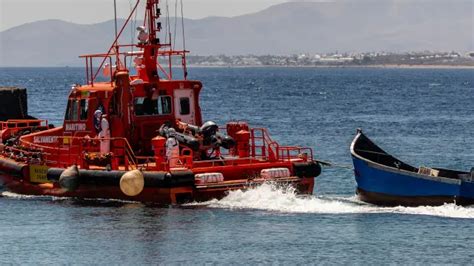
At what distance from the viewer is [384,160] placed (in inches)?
1198

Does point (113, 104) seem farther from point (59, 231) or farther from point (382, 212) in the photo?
point (382, 212)

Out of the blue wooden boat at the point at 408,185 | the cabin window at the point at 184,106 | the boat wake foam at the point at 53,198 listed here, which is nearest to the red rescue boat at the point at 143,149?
the cabin window at the point at 184,106

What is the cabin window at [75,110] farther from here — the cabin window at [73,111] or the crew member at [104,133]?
the crew member at [104,133]

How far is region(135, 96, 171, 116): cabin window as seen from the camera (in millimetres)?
30109

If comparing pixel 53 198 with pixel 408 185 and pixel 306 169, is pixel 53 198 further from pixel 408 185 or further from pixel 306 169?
pixel 408 185

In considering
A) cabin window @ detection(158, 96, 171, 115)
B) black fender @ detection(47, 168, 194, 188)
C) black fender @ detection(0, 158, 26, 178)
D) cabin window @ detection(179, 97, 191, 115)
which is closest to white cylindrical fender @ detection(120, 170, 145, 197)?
black fender @ detection(47, 168, 194, 188)

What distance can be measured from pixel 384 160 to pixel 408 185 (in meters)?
3.10

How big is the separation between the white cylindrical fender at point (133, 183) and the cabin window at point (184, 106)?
3.50m

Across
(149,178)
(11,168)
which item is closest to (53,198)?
(11,168)

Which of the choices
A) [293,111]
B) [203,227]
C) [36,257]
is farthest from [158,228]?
[293,111]

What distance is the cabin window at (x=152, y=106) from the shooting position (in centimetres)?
3011

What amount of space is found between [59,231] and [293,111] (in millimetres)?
53618

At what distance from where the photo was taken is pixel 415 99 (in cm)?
10212

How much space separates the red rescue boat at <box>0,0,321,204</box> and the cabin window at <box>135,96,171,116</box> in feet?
0.09
